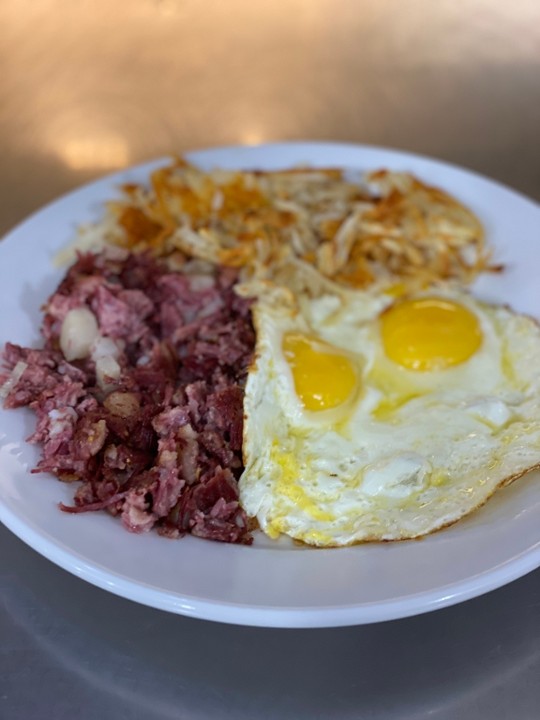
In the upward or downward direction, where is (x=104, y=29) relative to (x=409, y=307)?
upward

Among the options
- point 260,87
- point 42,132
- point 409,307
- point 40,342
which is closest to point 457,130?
point 260,87

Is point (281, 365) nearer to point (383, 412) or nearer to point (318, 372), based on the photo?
point (318, 372)

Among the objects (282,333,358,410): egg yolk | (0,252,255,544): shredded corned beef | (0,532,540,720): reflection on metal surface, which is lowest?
(0,532,540,720): reflection on metal surface

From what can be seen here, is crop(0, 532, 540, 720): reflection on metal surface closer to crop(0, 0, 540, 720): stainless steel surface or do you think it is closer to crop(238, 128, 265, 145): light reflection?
crop(0, 0, 540, 720): stainless steel surface

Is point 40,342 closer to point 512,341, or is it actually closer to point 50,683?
point 50,683

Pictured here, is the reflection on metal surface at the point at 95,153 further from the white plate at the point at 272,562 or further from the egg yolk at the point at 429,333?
the white plate at the point at 272,562

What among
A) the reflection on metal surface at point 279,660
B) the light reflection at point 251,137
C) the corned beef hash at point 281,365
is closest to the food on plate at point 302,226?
the corned beef hash at point 281,365

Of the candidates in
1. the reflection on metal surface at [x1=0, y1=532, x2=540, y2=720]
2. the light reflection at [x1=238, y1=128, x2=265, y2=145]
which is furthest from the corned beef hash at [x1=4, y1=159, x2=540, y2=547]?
the light reflection at [x1=238, y1=128, x2=265, y2=145]
